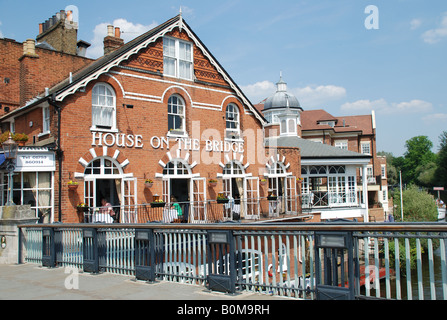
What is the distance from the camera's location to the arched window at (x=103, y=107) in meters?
18.2

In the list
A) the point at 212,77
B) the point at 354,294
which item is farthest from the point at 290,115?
the point at 354,294

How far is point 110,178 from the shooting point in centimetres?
1825

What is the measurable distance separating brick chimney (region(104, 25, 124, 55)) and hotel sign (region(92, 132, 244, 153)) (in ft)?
26.0

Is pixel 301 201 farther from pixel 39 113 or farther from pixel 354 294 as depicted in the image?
pixel 354 294

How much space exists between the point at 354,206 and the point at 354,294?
25702mm

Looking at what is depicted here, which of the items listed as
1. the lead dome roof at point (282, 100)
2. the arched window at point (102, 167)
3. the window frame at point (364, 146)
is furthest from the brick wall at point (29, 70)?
the window frame at point (364, 146)

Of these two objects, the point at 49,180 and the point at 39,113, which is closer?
the point at 49,180

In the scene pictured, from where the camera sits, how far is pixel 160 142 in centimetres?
2009

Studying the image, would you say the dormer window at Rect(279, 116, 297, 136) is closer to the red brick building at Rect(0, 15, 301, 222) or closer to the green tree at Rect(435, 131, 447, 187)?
the red brick building at Rect(0, 15, 301, 222)

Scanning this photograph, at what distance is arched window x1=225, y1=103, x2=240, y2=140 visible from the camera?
930 inches

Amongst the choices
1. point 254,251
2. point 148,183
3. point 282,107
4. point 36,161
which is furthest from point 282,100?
point 254,251

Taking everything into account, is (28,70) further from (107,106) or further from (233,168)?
(233,168)

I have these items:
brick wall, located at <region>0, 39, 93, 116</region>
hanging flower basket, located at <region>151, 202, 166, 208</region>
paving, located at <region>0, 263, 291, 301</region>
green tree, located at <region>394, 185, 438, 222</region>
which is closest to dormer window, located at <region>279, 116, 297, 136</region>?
green tree, located at <region>394, 185, 438, 222</region>

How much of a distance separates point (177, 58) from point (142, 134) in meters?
4.47
